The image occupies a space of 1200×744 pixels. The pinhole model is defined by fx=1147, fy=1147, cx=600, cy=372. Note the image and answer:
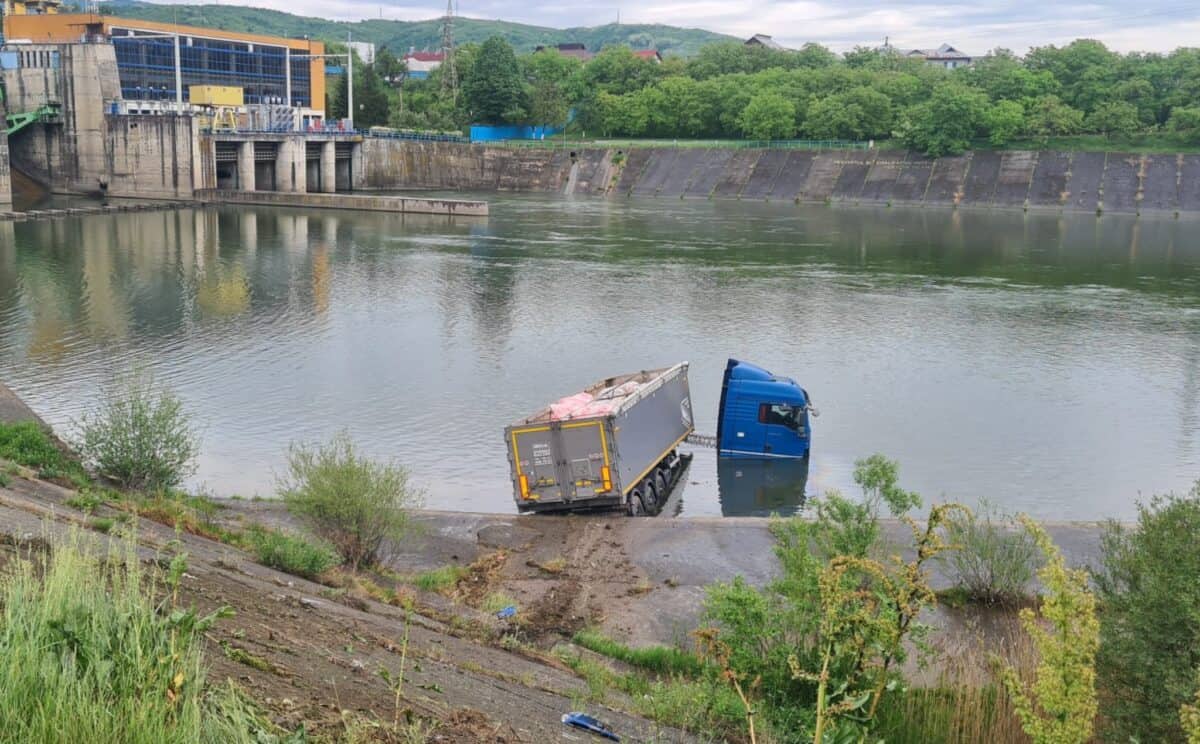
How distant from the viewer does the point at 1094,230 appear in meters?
83.4

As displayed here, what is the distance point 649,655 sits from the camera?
15.9 metres

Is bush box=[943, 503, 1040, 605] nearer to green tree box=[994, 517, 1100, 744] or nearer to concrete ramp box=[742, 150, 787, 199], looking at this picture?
green tree box=[994, 517, 1100, 744]

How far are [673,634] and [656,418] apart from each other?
9827 millimetres

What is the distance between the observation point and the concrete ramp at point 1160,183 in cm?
9494

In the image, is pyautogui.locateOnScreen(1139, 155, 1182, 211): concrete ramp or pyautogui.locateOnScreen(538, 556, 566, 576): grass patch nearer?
pyautogui.locateOnScreen(538, 556, 566, 576): grass patch

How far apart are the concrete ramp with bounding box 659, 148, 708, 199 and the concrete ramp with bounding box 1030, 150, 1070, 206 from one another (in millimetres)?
31784

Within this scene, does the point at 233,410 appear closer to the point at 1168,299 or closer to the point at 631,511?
the point at 631,511

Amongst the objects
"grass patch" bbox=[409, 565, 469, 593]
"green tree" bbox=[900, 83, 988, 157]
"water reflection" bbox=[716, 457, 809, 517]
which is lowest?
"water reflection" bbox=[716, 457, 809, 517]

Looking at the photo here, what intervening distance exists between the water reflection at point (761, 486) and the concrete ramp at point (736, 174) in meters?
82.8

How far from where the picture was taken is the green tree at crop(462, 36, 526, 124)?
127875 millimetres

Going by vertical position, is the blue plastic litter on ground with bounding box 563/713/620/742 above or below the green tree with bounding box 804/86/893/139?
below

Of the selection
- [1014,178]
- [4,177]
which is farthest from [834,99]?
[4,177]


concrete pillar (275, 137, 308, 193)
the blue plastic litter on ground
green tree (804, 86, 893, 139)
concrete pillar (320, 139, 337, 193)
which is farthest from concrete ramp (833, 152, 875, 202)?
the blue plastic litter on ground

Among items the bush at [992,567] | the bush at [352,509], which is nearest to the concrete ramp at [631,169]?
the bush at [352,509]
